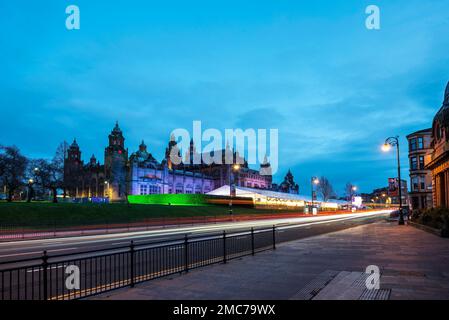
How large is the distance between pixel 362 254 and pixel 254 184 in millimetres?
169720

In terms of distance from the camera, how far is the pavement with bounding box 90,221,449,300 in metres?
8.62

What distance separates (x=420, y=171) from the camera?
74188mm

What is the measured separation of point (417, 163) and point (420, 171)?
5.94 ft

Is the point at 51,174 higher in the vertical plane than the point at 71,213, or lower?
higher

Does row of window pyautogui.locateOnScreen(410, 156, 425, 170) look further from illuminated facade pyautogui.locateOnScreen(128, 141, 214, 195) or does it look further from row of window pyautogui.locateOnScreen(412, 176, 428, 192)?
illuminated facade pyautogui.locateOnScreen(128, 141, 214, 195)

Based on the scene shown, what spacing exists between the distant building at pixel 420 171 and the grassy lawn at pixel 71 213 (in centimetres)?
4412

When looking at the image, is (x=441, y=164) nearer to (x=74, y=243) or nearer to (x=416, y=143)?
(x=74, y=243)

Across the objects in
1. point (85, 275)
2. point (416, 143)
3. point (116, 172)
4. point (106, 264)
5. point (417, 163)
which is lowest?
point (106, 264)

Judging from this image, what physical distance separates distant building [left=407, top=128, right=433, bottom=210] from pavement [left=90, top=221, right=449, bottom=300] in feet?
212

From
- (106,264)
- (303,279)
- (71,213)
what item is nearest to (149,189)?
(71,213)

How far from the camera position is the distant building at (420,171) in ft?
238

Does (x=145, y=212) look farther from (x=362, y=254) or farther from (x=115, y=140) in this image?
(x=115, y=140)

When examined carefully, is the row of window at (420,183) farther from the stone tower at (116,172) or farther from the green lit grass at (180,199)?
the stone tower at (116,172)
